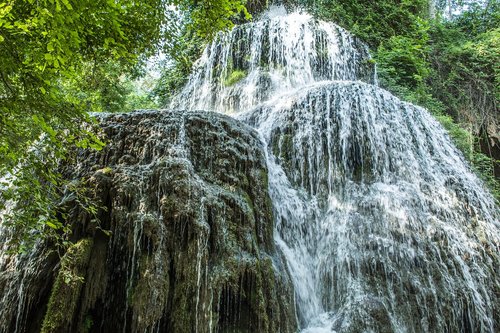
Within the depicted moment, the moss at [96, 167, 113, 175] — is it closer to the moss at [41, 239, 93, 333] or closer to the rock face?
the rock face

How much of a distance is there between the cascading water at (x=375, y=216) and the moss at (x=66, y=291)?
2883mm

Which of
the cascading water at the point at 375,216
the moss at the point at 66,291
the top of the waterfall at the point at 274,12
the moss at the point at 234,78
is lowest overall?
the moss at the point at 66,291

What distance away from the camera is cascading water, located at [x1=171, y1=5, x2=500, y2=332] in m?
5.64

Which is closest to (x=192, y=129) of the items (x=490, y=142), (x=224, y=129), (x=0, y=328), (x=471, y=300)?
(x=224, y=129)

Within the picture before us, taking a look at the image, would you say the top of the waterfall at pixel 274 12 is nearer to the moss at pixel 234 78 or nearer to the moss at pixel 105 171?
the moss at pixel 234 78

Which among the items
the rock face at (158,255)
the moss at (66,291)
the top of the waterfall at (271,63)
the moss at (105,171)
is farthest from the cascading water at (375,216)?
the moss at (66,291)

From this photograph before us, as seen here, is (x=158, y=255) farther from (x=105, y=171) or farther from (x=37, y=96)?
(x=37, y=96)

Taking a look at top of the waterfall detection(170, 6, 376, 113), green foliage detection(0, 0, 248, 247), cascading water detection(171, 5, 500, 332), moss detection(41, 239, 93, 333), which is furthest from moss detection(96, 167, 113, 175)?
top of the waterfall detection(170, 6, 376, 113)

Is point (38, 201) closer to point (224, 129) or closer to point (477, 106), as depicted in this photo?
point (224, 129)

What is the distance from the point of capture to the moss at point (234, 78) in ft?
36.8

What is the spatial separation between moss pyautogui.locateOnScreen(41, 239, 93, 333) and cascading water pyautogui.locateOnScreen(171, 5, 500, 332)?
288 cm

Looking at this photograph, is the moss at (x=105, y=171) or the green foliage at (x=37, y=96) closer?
the green foliage at (x=37, y=96)

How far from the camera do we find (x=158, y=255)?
441 cm

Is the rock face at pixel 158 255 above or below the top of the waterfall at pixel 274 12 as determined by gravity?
below
